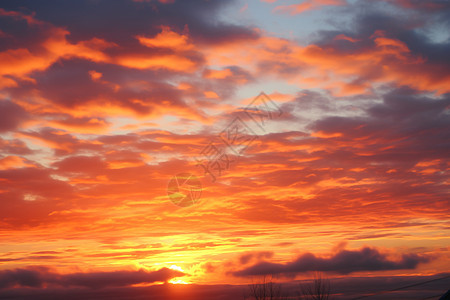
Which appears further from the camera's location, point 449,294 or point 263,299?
point 263,299

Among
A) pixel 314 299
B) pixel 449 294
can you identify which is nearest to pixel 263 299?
pixel 314 299

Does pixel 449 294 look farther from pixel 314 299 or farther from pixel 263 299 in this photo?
pixel 263 299

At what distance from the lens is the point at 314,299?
5325 inches

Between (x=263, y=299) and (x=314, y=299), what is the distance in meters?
29.7

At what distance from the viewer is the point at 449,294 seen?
4336 inches

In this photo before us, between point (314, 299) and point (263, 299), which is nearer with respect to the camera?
point (263, 299)

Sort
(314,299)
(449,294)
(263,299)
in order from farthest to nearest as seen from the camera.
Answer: (314,299)
(263,299)
(449,294)

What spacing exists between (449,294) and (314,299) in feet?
182

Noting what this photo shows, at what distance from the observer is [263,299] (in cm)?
12444

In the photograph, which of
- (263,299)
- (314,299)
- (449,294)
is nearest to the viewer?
(449,294)

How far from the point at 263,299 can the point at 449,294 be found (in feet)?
248

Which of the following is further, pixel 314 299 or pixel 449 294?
pixel 314 299
